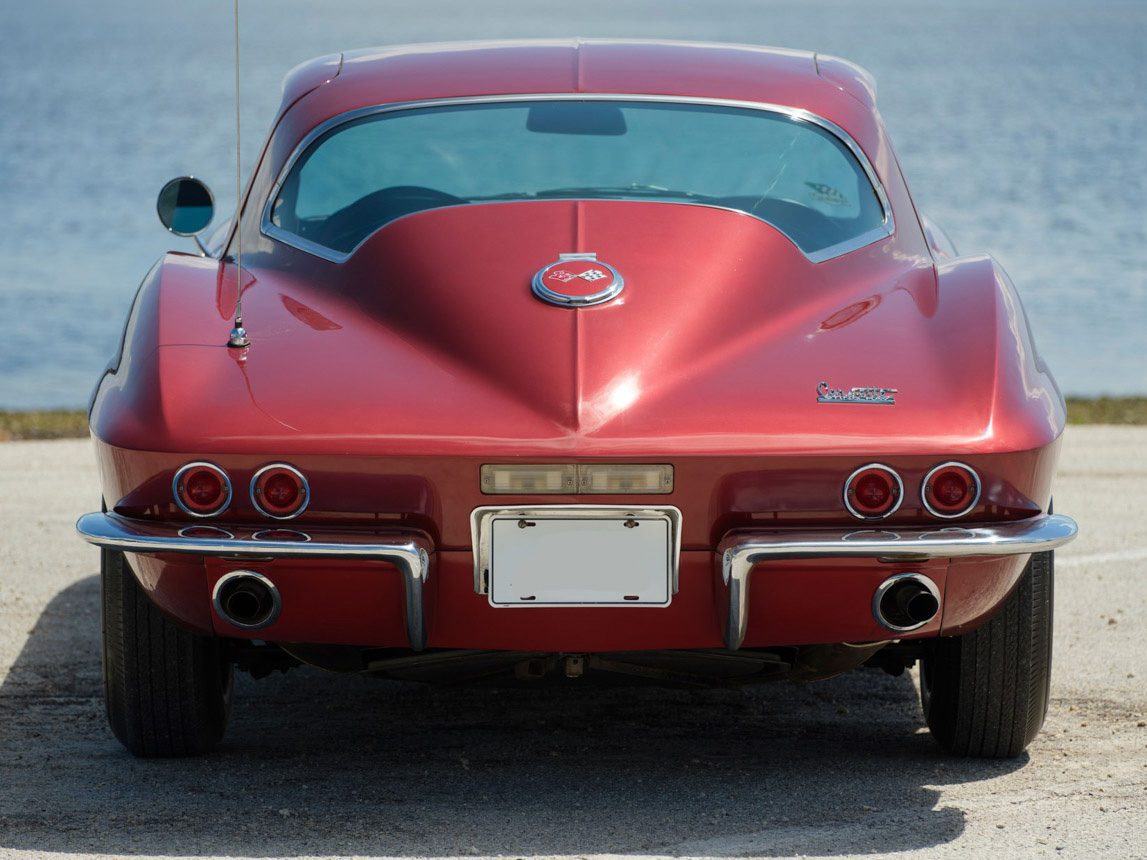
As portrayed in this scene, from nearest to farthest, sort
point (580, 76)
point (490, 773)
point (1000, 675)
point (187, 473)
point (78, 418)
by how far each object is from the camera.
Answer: point (187, 473) < point (1000, 675) < point (490, 773) < point (580, 76) < point (78, 418)

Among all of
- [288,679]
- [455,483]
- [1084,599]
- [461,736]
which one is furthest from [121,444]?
[1084,599]

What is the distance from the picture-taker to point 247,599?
11.6ft

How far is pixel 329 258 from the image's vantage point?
4102 millimetres

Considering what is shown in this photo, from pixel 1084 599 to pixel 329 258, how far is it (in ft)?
10.1

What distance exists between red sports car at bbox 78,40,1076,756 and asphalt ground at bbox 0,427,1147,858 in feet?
0.69

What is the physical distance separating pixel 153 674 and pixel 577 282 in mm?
1336

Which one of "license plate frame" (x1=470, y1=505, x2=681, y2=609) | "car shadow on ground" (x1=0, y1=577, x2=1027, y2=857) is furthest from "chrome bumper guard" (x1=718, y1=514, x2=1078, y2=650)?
"car shadow on ground" (x1=0, y1=577, x2=1027, y2=857)

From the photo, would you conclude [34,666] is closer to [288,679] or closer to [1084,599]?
[288,679]

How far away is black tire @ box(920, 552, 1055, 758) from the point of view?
3883mm

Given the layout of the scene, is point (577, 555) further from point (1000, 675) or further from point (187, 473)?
point (1000, 675)

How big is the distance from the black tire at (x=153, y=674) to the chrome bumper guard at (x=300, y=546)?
0.47 m

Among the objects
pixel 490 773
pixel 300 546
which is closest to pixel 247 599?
pixel 300 546

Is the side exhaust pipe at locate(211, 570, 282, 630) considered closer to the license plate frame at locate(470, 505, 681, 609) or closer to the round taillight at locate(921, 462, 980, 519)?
the license plate frame at locate(470, 505, 681, 609)

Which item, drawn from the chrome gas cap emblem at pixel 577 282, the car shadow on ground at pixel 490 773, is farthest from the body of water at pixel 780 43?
the chrome gas cap emblem at pixel 577 282
